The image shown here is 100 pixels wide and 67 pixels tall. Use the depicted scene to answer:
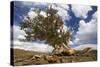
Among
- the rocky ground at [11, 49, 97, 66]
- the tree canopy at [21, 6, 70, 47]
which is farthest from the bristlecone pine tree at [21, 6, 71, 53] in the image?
the rocky ground at [11, 49, 97, 66]

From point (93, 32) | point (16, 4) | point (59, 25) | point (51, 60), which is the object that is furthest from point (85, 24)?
point (16, 4)

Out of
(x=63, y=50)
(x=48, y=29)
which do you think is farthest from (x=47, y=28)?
(x=63, y=50)

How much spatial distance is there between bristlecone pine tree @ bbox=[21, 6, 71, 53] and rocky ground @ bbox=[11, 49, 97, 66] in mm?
126

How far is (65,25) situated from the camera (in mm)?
2352

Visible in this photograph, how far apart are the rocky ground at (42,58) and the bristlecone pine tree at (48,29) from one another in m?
0.13

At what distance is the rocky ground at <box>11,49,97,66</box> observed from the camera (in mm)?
2135

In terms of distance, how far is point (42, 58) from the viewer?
2238 mm

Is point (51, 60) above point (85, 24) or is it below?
below

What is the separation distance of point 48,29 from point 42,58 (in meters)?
0.31

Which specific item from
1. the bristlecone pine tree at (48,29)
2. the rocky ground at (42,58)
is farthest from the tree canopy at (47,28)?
the rocky ground at (42,58)

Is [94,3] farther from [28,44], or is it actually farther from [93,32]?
[28,44]

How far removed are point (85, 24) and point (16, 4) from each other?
830 millimetres

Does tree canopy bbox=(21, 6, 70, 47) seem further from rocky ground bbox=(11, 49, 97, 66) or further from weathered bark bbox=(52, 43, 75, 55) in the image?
rocky ground bbox=(11, 49, 97, 66)
